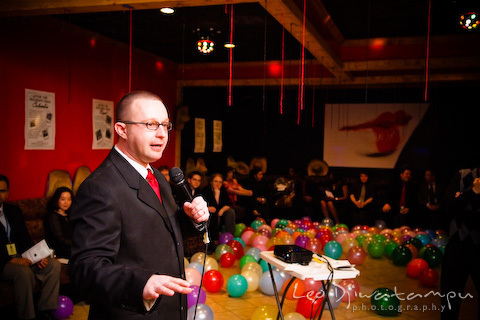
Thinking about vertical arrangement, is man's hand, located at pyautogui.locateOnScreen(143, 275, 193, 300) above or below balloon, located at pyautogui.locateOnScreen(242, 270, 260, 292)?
above

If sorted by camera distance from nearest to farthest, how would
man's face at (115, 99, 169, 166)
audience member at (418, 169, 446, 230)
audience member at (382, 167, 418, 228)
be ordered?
man's face at (115, 99, 169, 166), audience member at (418, 169, 446, 230), audience member at (382, 167, 418, 228)

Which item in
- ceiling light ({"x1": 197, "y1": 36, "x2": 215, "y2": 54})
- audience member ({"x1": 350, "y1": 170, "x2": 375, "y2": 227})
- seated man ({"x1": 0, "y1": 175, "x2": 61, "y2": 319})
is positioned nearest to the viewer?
seated man ({"x1": 0, "y1": 175, "x2": 61, "y2": 319})

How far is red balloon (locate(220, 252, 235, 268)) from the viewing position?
5.30 m

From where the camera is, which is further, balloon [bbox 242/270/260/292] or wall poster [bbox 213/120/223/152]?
wall poster [bbox 213/120/223/152]

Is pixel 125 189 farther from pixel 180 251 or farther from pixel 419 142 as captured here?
pixel 419 142

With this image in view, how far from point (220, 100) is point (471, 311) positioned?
8.41 m

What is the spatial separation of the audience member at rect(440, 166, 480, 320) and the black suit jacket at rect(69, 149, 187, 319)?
201cm

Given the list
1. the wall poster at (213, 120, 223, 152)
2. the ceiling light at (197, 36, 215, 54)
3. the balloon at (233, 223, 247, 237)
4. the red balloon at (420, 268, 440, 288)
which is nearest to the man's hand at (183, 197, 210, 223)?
the red balloon at (420, 268, 440, 288)

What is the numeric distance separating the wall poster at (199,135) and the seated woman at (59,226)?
572cm

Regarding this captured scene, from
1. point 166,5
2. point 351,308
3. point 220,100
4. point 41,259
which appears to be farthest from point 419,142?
point 41,259

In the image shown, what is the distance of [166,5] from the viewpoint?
4.01m

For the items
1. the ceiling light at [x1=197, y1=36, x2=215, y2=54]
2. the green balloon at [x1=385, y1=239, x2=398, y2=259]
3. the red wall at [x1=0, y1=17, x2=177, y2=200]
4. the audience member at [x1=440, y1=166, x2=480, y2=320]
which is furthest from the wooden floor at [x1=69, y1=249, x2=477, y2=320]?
the ceiling light at [x1=197, y1=36, x2=215, y2=54]

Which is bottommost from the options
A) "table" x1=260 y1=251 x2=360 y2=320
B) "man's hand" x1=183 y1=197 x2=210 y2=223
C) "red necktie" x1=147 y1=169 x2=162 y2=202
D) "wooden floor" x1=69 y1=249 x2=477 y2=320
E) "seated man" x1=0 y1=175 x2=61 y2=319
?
"wooden floor" x1=69 y1=249 x2=477 y2=320

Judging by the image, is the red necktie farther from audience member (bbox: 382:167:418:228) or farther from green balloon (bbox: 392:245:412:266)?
audience member (bbox: 382:167:418:228)
